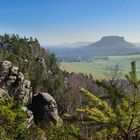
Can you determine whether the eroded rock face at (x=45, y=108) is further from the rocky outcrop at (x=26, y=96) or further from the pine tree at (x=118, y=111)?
the pine tree at (x=118, y=111)

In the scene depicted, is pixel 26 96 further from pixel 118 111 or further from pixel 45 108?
pixel 118 111

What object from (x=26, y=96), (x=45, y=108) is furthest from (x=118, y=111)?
(x=26, y=96)

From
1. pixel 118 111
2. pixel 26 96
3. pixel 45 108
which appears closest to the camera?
pixel 118 111

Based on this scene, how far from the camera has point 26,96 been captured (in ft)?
289

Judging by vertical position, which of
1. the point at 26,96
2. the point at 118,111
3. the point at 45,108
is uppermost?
the point at 118,111

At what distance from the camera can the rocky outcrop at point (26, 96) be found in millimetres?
81125

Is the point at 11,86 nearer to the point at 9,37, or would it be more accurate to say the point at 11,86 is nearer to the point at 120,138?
the point at 9,37

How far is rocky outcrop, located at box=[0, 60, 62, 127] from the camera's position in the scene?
81125 millimetres

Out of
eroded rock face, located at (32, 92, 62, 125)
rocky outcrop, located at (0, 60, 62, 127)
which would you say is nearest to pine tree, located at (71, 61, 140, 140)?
rocky outcrop, located at (0, 60, 62, 127)

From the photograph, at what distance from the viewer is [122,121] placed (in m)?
10.8

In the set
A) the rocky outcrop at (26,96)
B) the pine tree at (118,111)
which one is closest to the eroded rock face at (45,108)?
the rocky outcrop at (26,96)

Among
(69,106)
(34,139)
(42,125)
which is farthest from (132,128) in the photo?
(69,106)

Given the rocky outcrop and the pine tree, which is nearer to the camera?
the pine tree

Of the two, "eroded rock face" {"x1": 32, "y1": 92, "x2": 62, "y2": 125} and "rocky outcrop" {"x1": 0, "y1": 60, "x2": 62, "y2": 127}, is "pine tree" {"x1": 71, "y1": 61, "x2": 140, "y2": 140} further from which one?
"eroded rock face" {"x1": 32, "y1": 92, "x2": 62, "y2": 125}
